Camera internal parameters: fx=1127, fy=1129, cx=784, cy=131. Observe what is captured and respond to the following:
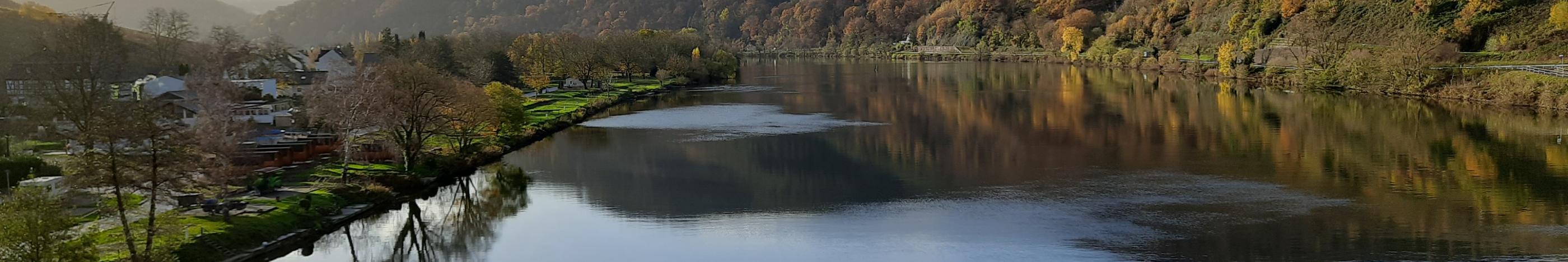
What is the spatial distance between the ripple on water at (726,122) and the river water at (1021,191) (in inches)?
10.8

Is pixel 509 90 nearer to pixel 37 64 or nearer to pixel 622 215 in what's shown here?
pixel 622 215

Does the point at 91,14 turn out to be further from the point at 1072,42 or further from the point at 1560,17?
the point at 1072,42

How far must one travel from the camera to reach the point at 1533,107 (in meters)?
37.4

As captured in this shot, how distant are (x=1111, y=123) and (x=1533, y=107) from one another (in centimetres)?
1391

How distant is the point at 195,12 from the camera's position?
547 ft

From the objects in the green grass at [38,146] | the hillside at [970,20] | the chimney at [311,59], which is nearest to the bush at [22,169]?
the green grass at [38,146]

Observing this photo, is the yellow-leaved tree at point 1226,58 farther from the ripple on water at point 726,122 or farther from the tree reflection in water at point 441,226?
the tree reflection in water at point 441,226

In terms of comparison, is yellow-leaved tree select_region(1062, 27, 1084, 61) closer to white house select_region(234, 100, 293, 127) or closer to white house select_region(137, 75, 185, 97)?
white house select_region(234, 100, 293, 127)

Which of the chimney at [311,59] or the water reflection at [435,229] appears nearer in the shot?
the water reflection at [435,229]

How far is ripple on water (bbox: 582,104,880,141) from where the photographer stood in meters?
36.7

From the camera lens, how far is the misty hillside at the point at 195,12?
5566 inches

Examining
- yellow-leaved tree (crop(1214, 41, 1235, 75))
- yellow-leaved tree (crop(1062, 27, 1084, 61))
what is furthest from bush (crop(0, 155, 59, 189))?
yellow-leaved tree (crop(1062, 27, 1084, 61))

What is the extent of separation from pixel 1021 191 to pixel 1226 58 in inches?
1730

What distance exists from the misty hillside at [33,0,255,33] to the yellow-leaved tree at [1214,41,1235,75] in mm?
102822
